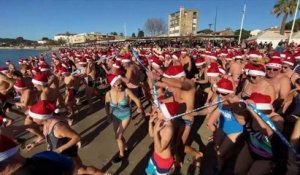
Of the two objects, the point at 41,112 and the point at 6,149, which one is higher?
the point at 6,149

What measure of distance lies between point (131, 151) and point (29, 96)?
9.78ft

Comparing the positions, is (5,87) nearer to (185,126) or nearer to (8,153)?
(185,126)

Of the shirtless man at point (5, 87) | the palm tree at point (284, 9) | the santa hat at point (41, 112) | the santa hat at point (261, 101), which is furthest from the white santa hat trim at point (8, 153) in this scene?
the palm tree at point (284, 9)

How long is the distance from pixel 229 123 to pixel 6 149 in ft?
10.5

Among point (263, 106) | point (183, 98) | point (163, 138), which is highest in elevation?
point (263, 106)

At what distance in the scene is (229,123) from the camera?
12.6 feet

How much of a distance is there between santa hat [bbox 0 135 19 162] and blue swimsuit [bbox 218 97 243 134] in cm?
303

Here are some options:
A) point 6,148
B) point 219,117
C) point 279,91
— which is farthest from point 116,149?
point 279,91

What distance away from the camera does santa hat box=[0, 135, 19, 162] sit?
191 centimetres

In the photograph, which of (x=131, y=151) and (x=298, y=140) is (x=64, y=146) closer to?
(x=131, y=151)

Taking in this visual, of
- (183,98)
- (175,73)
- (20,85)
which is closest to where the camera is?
(183,98)

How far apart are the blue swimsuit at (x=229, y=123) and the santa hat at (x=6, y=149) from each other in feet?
9.93

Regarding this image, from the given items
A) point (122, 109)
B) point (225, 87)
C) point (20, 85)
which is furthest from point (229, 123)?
point (20, 85)

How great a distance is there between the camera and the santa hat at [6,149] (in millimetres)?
1913
